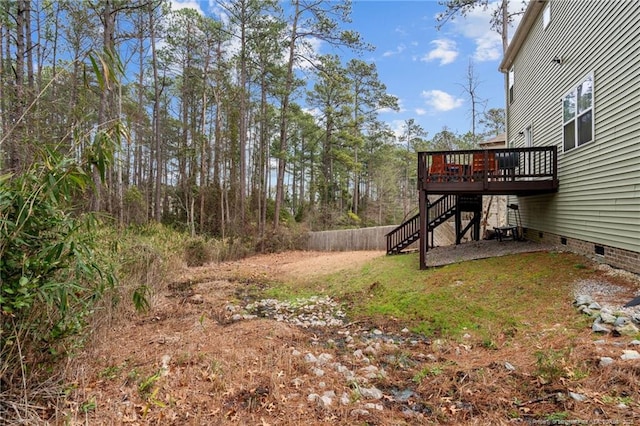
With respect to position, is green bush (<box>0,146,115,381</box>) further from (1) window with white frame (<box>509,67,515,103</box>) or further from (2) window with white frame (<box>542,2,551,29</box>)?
(1) window with white frame (<box>509,67,515,103</box>)

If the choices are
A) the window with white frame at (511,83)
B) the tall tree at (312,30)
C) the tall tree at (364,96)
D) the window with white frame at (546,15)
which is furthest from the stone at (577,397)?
the tall tree at (364,96)

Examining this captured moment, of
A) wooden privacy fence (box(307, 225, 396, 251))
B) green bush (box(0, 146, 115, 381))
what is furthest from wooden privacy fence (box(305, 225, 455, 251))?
green bush (box(0, 146, 115, 381))

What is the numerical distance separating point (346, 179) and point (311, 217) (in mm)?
6292

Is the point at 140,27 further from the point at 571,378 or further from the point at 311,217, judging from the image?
the point at 571,378

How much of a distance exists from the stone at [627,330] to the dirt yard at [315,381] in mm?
268

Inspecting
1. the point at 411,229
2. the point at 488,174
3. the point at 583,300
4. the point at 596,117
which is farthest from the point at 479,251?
the point at 583,300

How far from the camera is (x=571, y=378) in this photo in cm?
287

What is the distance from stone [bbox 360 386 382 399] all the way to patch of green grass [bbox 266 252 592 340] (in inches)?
76.7

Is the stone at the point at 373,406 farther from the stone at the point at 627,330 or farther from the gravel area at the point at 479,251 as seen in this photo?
the gravel area at the point at 479,251

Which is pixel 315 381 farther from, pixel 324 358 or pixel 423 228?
pixel 423 228

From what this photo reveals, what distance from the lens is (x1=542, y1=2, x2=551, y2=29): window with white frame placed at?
8055mm

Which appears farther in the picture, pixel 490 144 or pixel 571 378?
pixel 490 144

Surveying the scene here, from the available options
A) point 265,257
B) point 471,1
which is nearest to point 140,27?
point 265,257

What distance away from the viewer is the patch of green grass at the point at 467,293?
4.80 m
